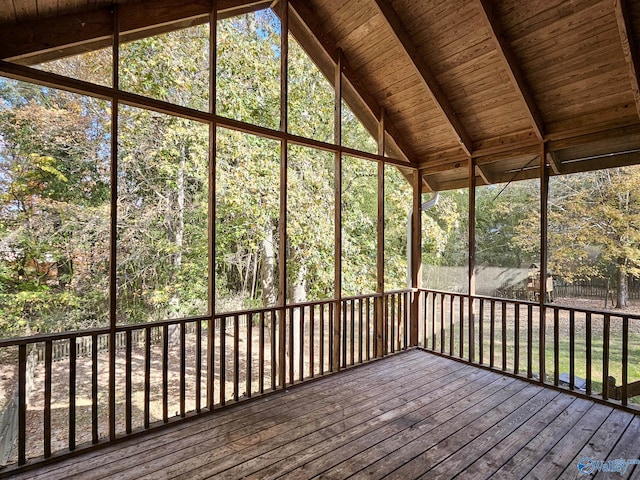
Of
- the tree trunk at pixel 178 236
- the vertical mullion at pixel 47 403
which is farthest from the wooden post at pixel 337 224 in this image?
the tree trunk at pixel 178 236

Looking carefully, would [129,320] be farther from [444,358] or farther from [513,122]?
[513,122]

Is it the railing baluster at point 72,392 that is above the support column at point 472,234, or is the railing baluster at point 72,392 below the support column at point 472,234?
below

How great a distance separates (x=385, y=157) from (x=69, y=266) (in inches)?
228

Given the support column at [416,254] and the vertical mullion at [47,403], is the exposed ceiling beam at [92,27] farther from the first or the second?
the support column at [416,254]

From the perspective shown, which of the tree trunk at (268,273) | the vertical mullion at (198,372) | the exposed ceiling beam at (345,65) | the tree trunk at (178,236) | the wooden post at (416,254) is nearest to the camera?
the vertical mullion at (198,372)

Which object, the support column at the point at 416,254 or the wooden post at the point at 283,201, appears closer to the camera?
the wooden post at the point at 283,201

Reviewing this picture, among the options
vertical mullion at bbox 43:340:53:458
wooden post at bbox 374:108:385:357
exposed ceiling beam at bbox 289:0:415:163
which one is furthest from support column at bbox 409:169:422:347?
vertical mullion at bbox 43:340:53:458

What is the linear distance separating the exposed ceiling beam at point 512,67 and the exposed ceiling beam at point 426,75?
79 centimetres

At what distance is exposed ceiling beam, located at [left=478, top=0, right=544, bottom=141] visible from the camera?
10.3 feet

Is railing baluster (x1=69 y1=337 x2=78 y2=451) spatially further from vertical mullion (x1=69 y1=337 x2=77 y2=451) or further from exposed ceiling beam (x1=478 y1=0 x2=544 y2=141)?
exposed ceiling beam (x1=478 y1=0 x2=544 y2=141)

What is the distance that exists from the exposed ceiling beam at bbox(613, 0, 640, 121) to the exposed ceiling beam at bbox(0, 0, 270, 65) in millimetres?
3484

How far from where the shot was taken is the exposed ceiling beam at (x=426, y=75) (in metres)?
3.51

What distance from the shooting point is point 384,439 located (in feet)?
8.55

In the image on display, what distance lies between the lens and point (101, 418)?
5.50m
